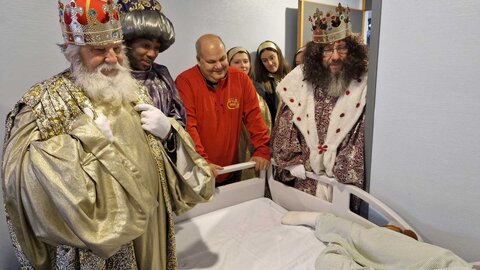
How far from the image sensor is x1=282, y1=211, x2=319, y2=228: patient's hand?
150cm

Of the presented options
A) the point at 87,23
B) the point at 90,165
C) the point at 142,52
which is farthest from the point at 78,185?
the point at 142,52

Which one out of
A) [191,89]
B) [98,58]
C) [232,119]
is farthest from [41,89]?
[232,119]

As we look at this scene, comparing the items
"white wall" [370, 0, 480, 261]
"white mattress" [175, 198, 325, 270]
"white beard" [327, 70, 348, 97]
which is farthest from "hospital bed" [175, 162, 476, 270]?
"white beard" [327, 70, 348, 97]

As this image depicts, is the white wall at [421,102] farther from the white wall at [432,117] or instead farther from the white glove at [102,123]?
the white glove at [102,123]

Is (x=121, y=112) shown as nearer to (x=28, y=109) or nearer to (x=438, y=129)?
(x=28, y=109)

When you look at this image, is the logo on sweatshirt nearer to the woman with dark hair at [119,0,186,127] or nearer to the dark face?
the woman with dark hair at [119,0,186,127]

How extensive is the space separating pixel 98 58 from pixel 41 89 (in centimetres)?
20

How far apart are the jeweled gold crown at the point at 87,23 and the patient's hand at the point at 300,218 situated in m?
1.10

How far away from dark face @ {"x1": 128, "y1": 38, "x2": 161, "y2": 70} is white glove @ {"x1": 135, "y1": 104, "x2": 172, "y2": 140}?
371 millimetres

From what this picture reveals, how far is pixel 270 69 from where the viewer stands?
245cm

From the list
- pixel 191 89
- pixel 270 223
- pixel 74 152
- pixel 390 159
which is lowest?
pixel 270 223

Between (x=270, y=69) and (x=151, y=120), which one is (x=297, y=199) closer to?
(x=151, y=120)

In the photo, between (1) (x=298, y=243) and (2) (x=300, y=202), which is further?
(2) (x=300, y=202)

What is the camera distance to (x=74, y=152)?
951 mm
